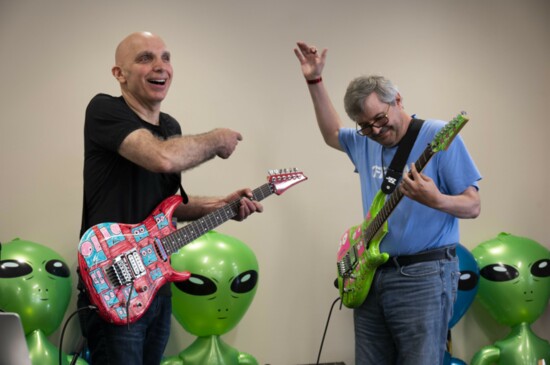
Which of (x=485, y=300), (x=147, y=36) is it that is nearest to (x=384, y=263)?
(x=147, y=36)

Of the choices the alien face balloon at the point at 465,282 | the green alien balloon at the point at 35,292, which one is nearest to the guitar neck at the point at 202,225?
the green alien balloon at the point at 35,292

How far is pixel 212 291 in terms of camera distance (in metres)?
3.27

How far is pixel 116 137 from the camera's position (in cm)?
215

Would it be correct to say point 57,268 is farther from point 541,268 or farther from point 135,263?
point 541,268

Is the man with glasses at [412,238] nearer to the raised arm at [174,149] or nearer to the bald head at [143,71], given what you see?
the raised arm at [174,149]

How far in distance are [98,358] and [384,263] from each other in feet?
3.65

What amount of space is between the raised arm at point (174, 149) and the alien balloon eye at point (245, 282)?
3.82 feet

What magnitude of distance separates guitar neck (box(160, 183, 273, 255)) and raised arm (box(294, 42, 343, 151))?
18.0 inches

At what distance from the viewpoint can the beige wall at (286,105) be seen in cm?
366

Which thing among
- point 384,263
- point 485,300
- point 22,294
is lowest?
point 485,300

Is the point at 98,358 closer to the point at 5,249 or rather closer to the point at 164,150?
the point at 164,150

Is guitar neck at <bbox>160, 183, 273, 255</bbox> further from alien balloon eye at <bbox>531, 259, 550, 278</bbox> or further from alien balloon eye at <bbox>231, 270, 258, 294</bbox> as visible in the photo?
alien balloon eye at <bbox>531, 259, 550, 278</bbox>

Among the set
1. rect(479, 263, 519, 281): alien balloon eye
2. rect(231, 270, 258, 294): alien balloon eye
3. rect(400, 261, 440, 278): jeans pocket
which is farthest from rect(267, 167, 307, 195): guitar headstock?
rect(479, 263, 519, 281): alien balloon eye

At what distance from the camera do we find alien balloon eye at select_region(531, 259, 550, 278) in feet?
12.2
